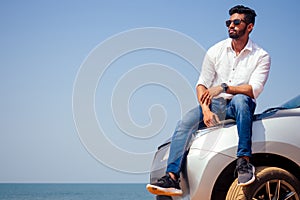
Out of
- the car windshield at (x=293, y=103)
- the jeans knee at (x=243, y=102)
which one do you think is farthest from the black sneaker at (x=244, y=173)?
the car windshield at (x=293, y=103)

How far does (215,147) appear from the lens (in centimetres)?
486

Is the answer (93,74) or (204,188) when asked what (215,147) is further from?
(93,74)

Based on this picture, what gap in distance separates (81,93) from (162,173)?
1.25 meters

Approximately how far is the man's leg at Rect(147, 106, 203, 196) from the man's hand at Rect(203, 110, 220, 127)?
131 millimetres

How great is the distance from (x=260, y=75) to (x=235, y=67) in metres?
0.26

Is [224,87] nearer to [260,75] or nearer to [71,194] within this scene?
[260,75]

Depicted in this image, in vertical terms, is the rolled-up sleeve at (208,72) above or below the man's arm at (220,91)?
above

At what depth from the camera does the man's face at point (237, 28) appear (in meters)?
5.27

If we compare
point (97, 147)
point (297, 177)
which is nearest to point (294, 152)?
point (297, 177)

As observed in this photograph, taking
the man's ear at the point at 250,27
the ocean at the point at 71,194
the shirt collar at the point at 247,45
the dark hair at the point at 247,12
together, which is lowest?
the ocean at the point at 71,194

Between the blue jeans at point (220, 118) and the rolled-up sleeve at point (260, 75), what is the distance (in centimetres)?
17

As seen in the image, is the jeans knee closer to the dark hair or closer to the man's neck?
the man's neck

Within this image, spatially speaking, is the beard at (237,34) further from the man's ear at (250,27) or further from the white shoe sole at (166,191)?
the white shoe sole at (166,191)

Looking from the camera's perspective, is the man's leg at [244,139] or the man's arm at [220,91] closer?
the man's leg at [244,139]
